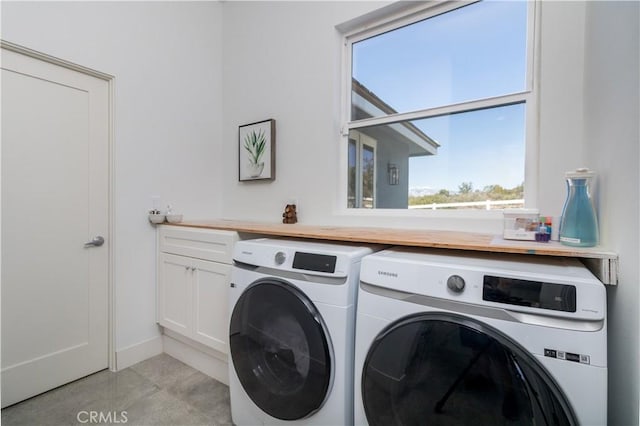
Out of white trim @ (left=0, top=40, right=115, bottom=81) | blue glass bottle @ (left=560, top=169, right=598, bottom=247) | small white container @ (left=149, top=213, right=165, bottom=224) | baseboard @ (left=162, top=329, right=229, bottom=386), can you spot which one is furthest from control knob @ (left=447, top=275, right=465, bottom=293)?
white trim @ (left=0, top=40, right=115, bottom=81)

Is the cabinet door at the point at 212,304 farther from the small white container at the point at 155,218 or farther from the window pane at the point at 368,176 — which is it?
the window pane at the point at 368,176

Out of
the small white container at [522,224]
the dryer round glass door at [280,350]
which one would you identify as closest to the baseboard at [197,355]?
the dryer round glass door at [280,350]

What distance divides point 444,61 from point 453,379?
5.71ft

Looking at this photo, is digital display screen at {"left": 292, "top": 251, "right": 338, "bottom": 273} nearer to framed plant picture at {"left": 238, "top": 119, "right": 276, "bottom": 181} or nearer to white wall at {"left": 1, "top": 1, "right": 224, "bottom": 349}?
framed plant picture at {"left": 238, "top": 119, "right": 276, "bottom": 181}

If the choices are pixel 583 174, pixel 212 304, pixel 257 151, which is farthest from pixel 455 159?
pixel 212 304

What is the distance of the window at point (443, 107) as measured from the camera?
5.06ft

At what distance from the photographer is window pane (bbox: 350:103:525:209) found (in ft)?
5.08

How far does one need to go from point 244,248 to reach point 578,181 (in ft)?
4.69

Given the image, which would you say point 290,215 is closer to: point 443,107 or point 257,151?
point 257,151

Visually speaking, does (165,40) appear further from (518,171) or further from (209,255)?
(518,171)

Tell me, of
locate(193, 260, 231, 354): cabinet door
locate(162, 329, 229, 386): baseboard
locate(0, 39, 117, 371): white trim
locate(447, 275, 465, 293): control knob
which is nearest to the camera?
locate(447, 275, 465, 293): control knob

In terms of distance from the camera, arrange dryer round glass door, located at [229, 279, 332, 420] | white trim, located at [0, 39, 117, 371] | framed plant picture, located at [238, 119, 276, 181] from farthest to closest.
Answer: framed plant picture, located at [238, 119, 276, 181]
white trim, located at [0, 39, 117, 371]
dryer round glass door, located at [229, 279, 332, 420]

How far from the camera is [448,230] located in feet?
5.35

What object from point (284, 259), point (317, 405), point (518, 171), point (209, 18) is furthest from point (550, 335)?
point (209, 18)
